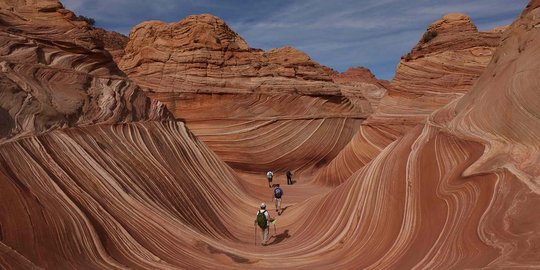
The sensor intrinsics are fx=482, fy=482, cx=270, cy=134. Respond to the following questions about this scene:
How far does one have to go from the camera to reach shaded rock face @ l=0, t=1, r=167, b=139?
26.7ft

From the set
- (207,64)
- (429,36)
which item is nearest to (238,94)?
(207,64)

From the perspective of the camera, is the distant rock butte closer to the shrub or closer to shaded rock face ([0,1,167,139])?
the shrub

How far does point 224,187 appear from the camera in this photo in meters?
14.2

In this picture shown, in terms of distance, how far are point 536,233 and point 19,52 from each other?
31.0 ft

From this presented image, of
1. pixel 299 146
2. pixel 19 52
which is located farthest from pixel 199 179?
pixel 299 146

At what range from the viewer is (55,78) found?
33.2 feet

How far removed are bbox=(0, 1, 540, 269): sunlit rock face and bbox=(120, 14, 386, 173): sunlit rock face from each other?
33.6 feet

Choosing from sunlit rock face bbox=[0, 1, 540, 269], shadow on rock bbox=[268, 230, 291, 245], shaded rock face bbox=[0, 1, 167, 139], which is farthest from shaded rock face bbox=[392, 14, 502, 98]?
shaded rock face bbox=[0, 1, 167, 139]

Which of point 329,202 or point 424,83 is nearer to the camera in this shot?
point 329,202

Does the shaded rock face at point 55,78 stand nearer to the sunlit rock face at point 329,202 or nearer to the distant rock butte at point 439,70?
the sunlit rock face at point 329,202

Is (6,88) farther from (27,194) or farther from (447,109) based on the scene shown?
(447,109)

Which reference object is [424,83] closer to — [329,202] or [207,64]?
[329,202]

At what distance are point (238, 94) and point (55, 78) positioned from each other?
42.5ft

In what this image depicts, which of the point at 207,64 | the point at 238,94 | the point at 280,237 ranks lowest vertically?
the point at 280,237
